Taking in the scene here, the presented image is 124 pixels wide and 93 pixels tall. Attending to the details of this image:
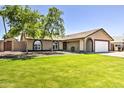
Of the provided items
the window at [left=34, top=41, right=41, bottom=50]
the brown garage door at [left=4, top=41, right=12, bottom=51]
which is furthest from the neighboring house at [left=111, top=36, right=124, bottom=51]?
the brown garage door at [left=4, top=41, right=12, bottom=51]

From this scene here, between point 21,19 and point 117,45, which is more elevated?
point 21,19

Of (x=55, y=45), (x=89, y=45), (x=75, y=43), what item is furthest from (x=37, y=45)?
(x=89, y=45)

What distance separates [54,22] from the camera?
1129 inches

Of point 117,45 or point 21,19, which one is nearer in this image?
point 21,19

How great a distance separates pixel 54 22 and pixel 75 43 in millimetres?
7986

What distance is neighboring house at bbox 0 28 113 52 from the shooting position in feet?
107

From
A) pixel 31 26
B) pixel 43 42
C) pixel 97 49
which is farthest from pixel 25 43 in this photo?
pixel 97 49

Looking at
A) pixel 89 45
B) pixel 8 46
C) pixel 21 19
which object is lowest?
pixel 8 46

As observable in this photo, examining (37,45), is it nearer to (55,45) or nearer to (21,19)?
(55,45)

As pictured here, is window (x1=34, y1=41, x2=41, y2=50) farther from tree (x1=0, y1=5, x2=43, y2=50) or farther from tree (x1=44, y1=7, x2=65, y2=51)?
tree (x1=0, y1=5, x2=43, y2=50)

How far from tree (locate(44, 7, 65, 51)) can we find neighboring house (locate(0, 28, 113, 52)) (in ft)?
15.5

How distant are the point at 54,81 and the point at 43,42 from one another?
25.3 m

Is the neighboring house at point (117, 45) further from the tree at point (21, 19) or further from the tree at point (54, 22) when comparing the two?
the tree at point (21, 19)
